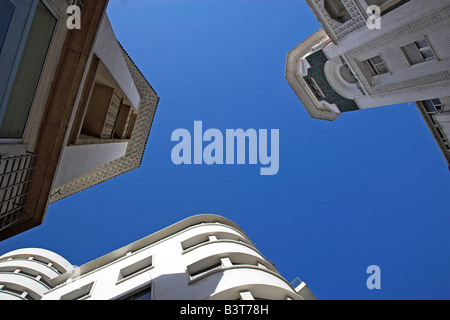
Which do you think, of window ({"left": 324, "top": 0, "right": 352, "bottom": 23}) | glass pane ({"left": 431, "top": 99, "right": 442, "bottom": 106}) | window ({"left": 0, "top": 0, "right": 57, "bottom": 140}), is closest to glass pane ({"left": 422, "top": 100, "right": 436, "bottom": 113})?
glass pane ({"left": 431, "top": 99, "right": 442, "bottom": 106})

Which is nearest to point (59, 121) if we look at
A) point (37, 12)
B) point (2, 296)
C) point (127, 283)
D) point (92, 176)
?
point (37, 12)

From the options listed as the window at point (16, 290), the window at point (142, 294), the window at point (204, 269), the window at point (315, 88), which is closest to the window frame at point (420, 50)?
the window at point (315, 88)

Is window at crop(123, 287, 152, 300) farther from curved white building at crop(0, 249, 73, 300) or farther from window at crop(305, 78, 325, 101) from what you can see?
window at crop(305, 78, 325, 101)

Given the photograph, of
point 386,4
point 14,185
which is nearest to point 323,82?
point 386,4

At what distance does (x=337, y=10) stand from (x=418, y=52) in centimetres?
565

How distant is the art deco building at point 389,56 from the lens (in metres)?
12.2

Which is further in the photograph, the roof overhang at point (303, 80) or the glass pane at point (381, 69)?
the roof overhang at point (303, 80)

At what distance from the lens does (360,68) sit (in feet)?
54.4

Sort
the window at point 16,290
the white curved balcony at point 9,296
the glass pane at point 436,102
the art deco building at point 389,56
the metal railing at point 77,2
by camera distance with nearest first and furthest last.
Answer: the metal railing at point 77,2
the art deco building at point 389,56
the glass pane at point 436,102
the white curved balcony at point 9,296
the window at point 16,290

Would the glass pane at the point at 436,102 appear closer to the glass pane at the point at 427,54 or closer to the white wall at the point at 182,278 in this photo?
the glass pane at the point at 427,54

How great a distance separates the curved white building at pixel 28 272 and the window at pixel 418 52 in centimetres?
2851

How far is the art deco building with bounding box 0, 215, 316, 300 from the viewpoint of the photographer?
11.0 metres

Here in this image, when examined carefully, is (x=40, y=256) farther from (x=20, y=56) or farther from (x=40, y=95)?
(x=20, y=56)
